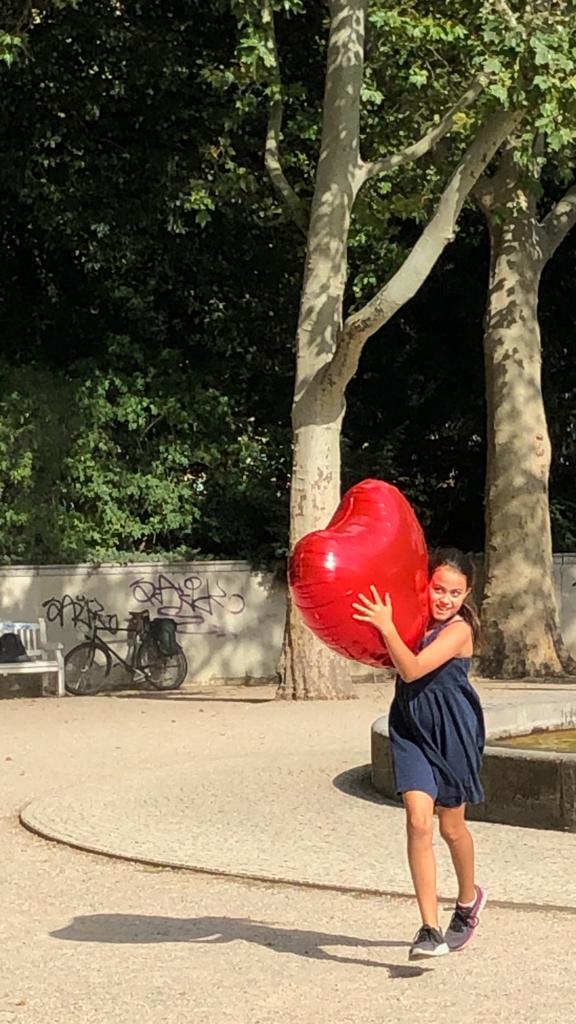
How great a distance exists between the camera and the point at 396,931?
7.28 metres

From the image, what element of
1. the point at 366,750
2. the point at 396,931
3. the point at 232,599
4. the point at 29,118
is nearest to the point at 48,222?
the point at 29,118

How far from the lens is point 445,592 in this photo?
6.57 m

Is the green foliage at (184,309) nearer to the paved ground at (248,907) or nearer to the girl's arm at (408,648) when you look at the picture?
the paved ground at (248,907)

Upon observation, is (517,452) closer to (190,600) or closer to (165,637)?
(190,600)

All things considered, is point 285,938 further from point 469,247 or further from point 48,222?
point 469,247

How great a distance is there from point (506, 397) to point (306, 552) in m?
16.2

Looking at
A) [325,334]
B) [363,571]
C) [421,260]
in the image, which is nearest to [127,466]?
[325,334]

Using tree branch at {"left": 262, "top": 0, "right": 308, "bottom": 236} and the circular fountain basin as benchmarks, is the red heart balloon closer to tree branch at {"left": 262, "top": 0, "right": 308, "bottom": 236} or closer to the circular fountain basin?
the circular fountain basin

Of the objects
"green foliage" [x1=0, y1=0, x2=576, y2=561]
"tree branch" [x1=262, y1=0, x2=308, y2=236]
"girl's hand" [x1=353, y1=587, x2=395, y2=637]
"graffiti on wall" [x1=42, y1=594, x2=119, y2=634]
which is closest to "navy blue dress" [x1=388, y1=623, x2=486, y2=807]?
"girl's hand" [x1=353, y1=587, x2=395, y2=637]

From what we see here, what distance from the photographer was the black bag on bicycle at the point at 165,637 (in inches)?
876

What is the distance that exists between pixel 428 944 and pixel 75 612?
1693cm

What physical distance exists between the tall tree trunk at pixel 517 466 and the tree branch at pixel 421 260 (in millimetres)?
4491

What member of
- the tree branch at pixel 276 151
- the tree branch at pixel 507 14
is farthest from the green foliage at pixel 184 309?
the tree branch at pixel 507 14

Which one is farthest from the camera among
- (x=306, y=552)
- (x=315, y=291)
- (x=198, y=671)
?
(x=198, y=671)
